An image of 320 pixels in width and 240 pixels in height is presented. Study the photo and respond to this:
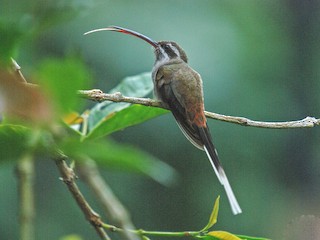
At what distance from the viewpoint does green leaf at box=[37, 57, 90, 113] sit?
1.39ft

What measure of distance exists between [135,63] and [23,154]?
397 centimetres

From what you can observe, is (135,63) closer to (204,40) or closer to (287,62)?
(204,40)

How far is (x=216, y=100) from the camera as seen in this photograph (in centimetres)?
456

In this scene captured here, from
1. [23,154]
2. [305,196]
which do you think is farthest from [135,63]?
[23,154]

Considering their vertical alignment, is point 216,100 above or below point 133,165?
above

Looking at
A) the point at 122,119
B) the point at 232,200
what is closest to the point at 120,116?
the point at 122,119

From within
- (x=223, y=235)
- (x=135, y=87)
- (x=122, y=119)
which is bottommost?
(x=223, y=235)

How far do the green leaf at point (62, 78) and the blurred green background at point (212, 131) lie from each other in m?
3.25

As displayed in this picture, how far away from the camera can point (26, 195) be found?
1.84 feet

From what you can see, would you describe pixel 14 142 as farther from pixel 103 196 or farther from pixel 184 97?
pixel 184 97

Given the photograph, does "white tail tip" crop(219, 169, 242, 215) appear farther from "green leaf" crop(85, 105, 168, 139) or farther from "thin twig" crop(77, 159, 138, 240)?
"thin twig" crop(77, 159, 138, 240)

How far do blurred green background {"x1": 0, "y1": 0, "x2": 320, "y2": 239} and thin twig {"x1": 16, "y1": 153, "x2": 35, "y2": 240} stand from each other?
10.2 ft

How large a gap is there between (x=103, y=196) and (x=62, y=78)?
11cm

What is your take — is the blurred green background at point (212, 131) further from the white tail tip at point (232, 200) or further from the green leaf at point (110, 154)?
the green leaf at point (110, 154)
